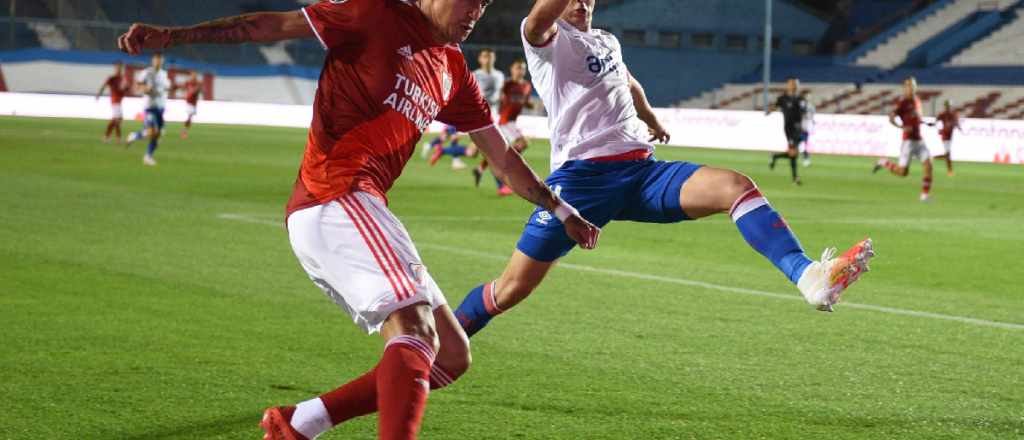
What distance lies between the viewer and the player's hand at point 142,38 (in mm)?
3662

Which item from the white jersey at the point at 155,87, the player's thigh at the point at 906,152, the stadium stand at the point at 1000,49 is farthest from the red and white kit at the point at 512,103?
the stadium stand at the point at 1000,49

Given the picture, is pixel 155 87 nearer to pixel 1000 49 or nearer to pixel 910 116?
pixel 910 116

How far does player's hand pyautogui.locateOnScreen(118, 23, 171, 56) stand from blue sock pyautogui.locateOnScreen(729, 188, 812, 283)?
2477 millimetres

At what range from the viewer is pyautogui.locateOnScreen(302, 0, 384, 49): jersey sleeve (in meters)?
3.83

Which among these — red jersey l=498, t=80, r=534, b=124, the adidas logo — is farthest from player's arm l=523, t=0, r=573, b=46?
red jersey l=498, t=80, r=534, b=124

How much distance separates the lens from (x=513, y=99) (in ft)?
67.9

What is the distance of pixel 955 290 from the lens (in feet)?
30.1

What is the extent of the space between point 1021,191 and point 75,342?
60.3 feet

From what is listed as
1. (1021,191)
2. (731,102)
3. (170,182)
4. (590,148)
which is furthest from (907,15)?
(590,148)

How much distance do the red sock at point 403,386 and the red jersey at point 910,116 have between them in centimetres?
1688

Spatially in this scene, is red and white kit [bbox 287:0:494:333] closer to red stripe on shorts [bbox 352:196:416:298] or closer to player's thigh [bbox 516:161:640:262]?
red stripe on shorts [bbox 352:196:416:298]

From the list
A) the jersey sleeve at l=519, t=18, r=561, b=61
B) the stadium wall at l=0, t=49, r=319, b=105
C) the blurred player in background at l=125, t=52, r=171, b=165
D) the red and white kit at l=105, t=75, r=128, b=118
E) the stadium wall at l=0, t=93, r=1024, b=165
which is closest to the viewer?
the jersey sleeve at l=519, t=18, r=561, b=61

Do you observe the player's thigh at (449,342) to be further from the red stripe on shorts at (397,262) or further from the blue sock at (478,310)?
the blue sock at (478,310)

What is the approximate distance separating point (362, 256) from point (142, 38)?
95 cm
